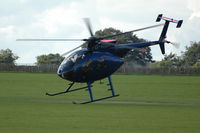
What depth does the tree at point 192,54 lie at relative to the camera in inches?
6860

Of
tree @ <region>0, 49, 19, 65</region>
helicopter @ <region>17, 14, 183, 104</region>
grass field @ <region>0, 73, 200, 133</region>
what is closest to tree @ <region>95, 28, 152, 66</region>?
tree @ <region>0, 49, 19, 65</region>

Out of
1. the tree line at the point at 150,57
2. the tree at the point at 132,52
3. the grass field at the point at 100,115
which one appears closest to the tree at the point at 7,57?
the tree line at the point at 150,57

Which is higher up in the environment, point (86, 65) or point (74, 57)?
point (74, 57)

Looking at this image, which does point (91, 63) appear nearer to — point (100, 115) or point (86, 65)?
point (86, 65)

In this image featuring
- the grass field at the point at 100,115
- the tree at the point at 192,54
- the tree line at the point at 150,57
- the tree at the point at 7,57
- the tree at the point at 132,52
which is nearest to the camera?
the grass field at the point at 100,115

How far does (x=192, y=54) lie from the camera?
592ft

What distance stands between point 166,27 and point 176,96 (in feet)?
43.6

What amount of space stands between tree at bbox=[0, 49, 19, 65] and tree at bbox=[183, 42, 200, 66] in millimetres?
41147

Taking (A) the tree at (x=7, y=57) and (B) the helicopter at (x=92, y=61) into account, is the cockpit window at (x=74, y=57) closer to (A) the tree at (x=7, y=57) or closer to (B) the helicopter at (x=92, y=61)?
(B) the helicopter at (x=92, y=61)

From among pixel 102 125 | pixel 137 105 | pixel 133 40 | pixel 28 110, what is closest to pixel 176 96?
pixel 137 105

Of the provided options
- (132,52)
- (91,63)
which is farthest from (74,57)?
(132,52)

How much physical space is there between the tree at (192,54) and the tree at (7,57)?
135 feet

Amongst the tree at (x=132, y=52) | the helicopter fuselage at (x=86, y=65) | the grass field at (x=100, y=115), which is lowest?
the grass field at (x=100, y=115)

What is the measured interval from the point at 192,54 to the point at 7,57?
48879 millimetres
